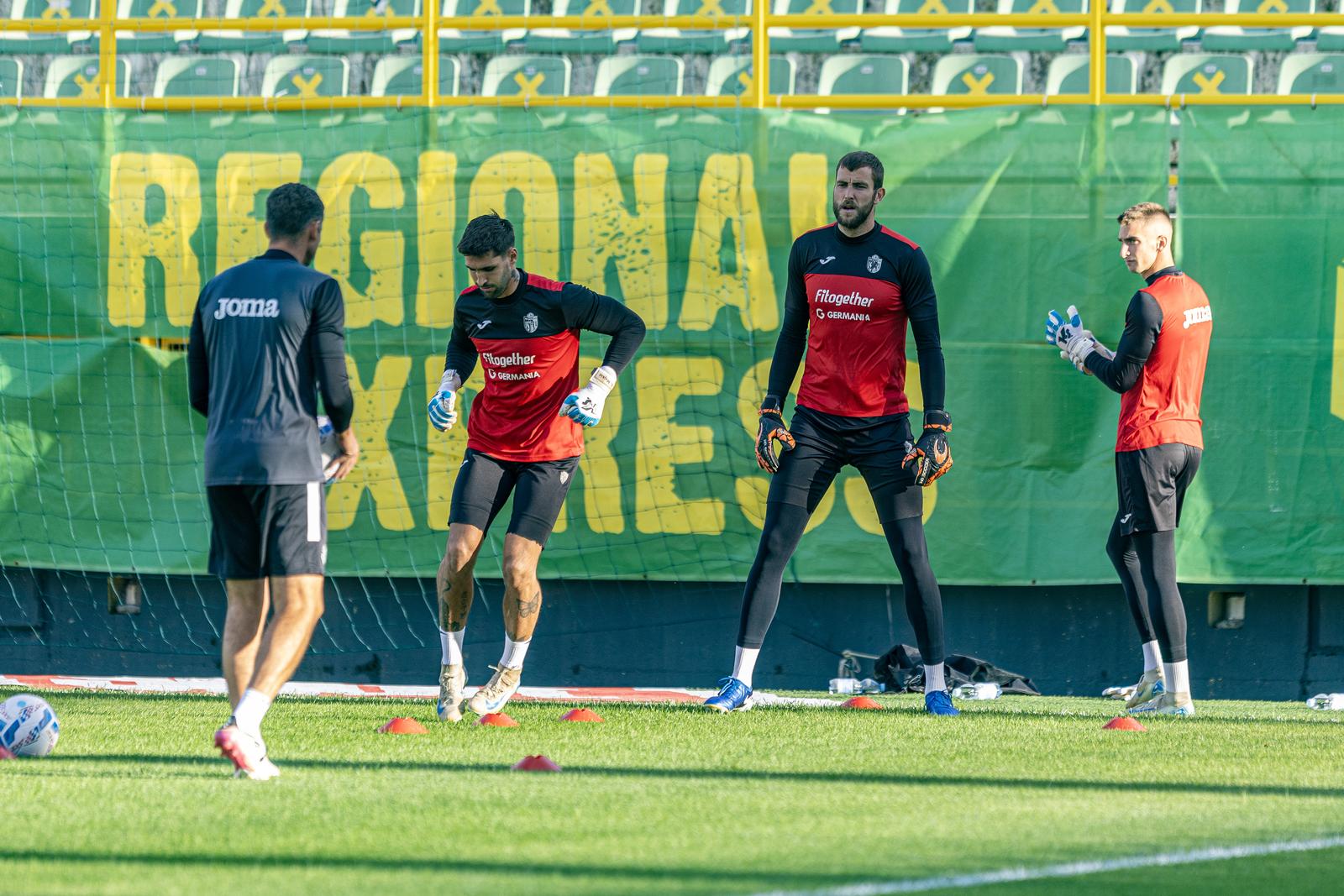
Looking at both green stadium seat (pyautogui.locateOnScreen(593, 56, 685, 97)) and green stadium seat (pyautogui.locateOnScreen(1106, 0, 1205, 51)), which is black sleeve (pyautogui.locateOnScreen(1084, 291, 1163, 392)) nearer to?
green stadium seat (pyautogui.locateOnScreen(593, 56, 685, 97))

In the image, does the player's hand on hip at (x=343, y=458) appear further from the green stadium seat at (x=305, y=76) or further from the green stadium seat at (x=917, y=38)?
the green stadium seat at (x=917, y=38)

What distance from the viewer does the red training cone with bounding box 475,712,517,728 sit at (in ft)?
22.7

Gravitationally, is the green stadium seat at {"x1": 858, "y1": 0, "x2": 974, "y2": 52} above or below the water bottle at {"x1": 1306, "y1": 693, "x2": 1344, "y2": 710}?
above

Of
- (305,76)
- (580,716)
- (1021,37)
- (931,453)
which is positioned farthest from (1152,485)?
(305,76)

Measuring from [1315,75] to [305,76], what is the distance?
7.20 m

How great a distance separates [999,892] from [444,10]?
9713 millimetres

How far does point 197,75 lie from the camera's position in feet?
41.1

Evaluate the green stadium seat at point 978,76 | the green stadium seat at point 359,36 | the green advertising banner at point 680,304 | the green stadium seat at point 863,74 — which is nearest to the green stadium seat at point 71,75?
the green stadium seat at point 359,36

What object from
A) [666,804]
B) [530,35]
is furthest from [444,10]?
[666,804]

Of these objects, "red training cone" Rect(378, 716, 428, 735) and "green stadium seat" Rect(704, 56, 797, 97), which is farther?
"green stadium seat" Rect(704, 56, 797, 97)

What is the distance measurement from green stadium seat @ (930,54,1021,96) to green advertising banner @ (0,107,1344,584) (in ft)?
10.8

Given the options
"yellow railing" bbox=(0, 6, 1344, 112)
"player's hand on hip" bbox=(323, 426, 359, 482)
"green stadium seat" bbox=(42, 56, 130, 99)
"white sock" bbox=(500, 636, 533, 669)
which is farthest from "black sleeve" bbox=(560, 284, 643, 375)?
"green stadium seat" bbox=(42, 56, 130, 99)

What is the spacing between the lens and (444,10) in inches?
484

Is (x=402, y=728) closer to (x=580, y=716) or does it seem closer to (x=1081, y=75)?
(x=580, y=716)
